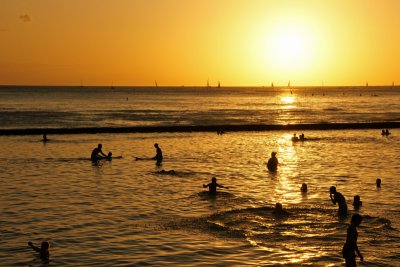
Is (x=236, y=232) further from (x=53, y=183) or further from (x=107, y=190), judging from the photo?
(x=53, y=183)

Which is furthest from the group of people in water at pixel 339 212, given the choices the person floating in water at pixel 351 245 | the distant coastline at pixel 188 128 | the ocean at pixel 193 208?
the distant coastline at pixel 188 128

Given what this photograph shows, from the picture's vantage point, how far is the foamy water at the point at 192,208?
20.4 m

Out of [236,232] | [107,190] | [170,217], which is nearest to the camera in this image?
[236,232]

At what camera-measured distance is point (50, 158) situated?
48.1 metres

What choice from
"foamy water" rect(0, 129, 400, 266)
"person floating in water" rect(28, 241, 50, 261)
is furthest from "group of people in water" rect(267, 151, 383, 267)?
"person floating in water" rect(28, 241, 50, 261)

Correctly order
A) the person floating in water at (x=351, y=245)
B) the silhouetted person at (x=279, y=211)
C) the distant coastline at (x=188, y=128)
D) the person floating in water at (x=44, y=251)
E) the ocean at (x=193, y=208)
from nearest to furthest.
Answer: the person floating in water at (x=351, y=245), the person floating in water at (x=44, y=251), the ocean at (x=193, y=208), the silhouetted person at (x=279, y=211), the distant coastline at (x=188, y=128)

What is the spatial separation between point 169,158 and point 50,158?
10.3 metres

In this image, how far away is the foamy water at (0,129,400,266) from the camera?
20.4 meters

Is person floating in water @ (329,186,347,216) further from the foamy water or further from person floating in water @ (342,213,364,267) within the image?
person floating in water @ (342,213,364,267)

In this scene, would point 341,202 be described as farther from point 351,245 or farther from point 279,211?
point 351,245

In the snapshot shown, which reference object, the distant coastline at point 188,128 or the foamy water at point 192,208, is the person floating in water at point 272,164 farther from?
the distant coastline at point 188,128

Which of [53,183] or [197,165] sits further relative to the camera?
[197,165]

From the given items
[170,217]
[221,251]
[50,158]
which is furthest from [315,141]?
[221,251]

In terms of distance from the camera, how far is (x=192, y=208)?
27.6m
